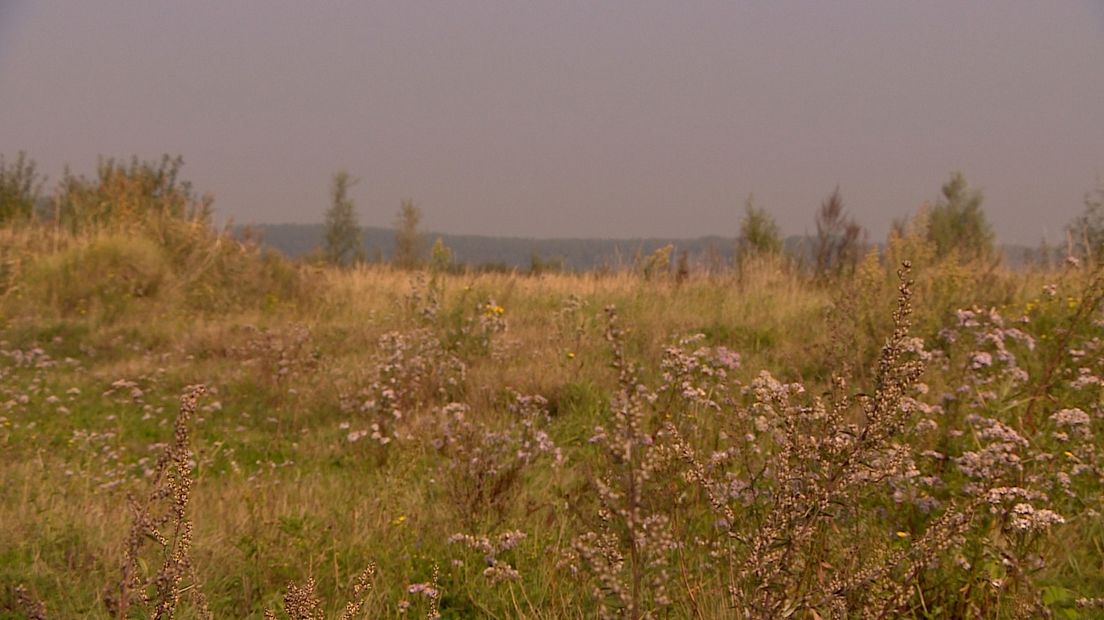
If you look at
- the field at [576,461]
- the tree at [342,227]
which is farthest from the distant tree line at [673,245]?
the tree at [342,227]

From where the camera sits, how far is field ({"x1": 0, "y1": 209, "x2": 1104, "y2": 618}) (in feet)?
5.44

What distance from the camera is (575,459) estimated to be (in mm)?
4328

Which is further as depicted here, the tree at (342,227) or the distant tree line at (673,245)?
the tree at (342,227)

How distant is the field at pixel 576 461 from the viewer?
1657 mm

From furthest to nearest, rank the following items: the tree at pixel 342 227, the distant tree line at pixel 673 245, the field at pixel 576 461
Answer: the tree at pixel 342 227 < the distant tree line at pixel 673 245 < the field at pixel 576 461

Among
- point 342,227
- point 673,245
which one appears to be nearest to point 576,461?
point 673,245

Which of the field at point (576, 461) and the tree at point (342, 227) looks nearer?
the field at point (576, 461)

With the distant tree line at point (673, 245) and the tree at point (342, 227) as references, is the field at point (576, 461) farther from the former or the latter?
the tree at point (342, 227)

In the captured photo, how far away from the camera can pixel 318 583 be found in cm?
271

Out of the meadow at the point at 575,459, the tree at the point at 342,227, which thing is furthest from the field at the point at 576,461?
the tree at the point at 342,227

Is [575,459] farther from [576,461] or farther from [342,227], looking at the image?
[342,227]

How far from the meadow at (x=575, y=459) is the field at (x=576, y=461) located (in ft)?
0.07

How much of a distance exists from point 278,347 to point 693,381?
3648 mm

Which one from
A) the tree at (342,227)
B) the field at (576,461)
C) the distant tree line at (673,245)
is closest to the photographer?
the field at (576,461)
